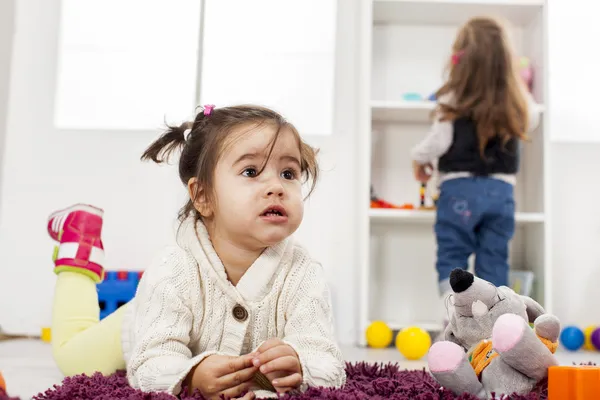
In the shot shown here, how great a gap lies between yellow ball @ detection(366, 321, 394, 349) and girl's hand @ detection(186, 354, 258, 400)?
1043 mm

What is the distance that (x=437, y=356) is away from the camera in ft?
Result: 2.46

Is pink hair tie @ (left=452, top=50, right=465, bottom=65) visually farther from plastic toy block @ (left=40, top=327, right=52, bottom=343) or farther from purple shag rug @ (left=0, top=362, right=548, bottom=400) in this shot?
plastic toy block @ (left=40, top=327, right=52, bottom=343)

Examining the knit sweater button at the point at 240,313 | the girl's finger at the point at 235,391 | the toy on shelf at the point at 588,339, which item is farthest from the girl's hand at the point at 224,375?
the toy on shelf at the point at 588,339

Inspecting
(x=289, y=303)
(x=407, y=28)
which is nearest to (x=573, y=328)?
(x=407, y=28)

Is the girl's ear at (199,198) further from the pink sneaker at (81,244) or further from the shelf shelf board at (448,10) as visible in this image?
the shelf shelf board at (448,10)

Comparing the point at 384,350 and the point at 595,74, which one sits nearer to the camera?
the point at 384,350

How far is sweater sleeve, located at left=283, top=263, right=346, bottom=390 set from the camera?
812mm

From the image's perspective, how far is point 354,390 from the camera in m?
0.82

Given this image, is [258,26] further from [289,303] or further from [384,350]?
[289,303]

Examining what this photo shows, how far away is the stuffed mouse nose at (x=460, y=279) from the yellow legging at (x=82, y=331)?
535 millimetres

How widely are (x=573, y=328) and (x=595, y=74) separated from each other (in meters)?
0.85

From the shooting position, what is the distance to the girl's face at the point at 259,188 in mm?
881

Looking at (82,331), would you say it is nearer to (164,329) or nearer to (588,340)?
(164,329)

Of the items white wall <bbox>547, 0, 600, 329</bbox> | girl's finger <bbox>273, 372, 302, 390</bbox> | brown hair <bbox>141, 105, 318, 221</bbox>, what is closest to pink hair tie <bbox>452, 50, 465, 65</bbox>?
white wall <bbox>547, 0, 600, 329</bbox>
